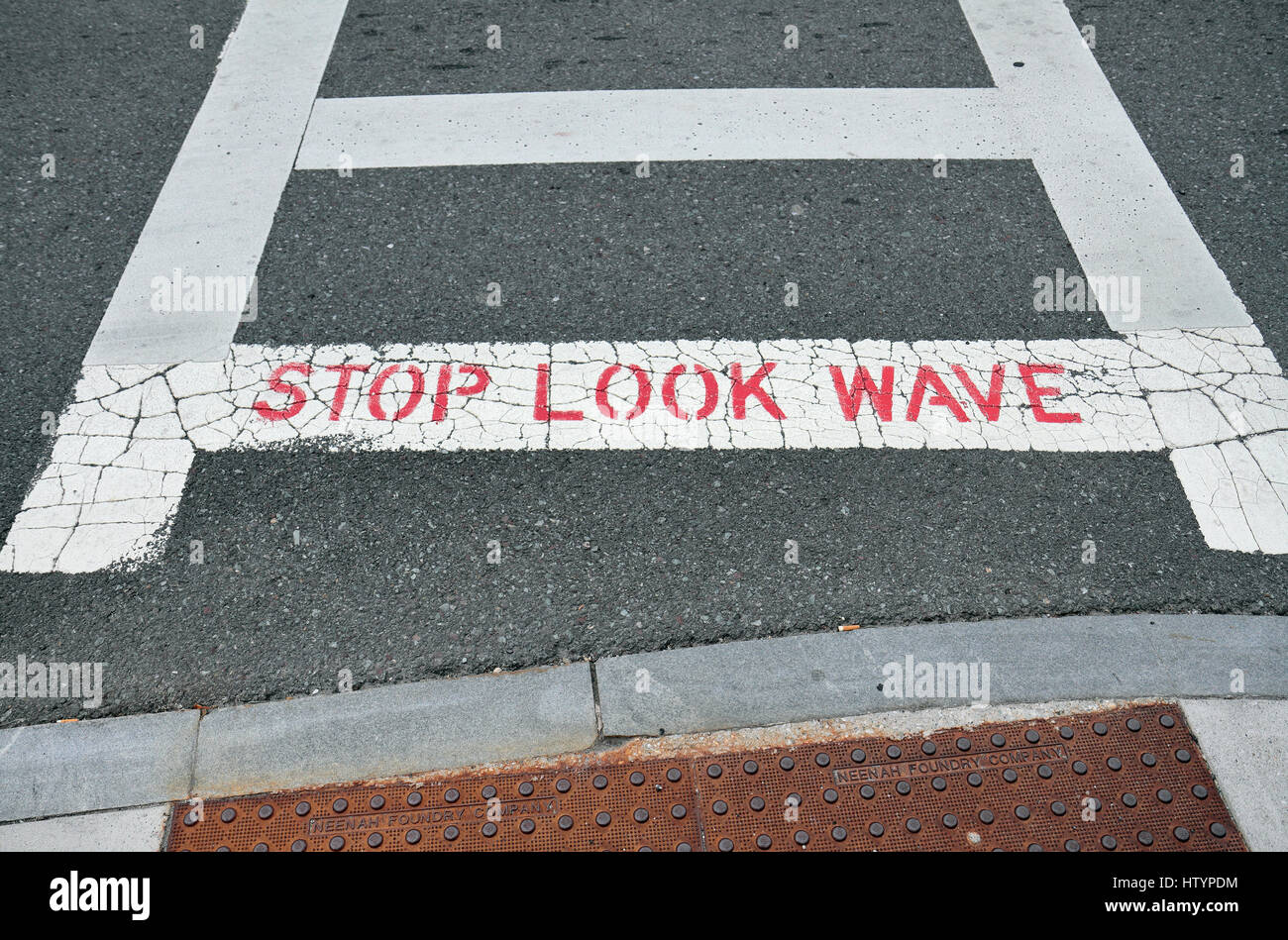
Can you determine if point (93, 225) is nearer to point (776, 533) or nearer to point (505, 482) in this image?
point (505, 482)

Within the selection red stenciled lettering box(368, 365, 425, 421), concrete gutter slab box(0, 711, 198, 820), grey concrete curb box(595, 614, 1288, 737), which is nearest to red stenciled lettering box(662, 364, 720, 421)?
red stenciled lettering box(368, 365, 425, 421)

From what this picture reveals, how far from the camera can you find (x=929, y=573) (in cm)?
325

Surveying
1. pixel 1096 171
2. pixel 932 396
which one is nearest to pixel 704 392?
pixel 932 396

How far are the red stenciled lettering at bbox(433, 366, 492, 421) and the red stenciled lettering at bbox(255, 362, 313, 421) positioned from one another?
52 centimetres

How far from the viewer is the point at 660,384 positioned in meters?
3.89

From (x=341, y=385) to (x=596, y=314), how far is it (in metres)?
1.09

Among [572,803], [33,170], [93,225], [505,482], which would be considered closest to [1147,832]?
[572,803]

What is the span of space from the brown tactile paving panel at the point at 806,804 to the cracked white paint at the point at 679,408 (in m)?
1.08

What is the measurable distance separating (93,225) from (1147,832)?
4.83 meters

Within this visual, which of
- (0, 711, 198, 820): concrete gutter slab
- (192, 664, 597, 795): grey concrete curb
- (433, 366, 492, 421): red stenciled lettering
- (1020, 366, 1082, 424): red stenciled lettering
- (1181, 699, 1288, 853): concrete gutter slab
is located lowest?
(1181, 699, 1288, 853): concrete gutter slab

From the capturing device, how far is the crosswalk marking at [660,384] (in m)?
3.55

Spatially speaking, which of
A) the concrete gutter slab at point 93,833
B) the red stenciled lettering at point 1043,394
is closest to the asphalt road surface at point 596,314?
the red stenciled lettering at point 1043,394

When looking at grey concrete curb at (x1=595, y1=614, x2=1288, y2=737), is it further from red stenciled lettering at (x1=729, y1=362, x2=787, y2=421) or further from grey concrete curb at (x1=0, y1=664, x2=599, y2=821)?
red stenciled lettering at (x1=729, y1=362, x2=787, y2=421)

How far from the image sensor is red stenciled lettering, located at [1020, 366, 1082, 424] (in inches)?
148
